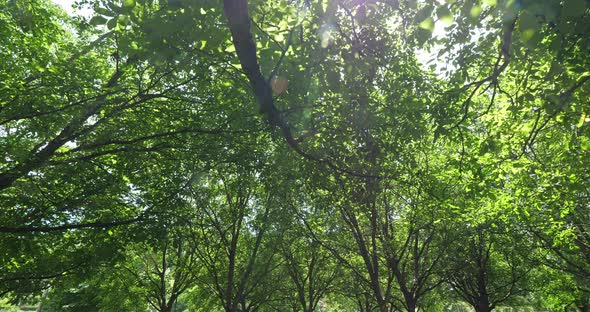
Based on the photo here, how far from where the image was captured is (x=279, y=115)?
208 inches

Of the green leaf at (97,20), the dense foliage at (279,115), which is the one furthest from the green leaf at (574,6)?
the green leaf at (97,20)

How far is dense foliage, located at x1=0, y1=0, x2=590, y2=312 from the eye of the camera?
4846 millimetres

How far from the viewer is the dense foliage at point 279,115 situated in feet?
15.9

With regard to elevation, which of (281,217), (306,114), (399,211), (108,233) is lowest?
(108,233)

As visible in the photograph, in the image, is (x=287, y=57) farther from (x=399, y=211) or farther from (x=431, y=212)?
(x=399, y=211)

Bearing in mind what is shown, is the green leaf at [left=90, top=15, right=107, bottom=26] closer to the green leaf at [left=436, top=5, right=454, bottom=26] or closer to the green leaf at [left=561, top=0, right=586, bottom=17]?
the green leaf at [left=436, top=5, right=454, bottom=26]

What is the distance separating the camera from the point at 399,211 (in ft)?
49.5

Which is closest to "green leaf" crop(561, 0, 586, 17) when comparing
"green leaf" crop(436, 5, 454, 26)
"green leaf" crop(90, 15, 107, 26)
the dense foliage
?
the dense foliage

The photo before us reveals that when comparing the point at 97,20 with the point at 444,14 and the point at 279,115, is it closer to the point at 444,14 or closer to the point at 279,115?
the point at 279,115

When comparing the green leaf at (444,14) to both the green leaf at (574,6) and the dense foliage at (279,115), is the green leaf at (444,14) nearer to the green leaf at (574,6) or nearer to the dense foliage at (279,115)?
the dense foliage at (279,115)

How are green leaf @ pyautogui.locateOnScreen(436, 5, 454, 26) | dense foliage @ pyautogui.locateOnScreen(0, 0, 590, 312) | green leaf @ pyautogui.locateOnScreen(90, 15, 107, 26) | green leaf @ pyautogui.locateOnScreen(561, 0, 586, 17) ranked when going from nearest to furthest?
green leaf @ pyautogui.locateOnScreen(561, 0, 586, 17) → green leaf @ pyautogui.locateOnScreen(436, 5, 454, 26) → green leaf @ pyautogui.locateOnScreen(90, 15, 107, 26) → dense foliage @ pyautogui.locateOnScreen(0, 0, 590, 312)

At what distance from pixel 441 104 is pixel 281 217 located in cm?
792

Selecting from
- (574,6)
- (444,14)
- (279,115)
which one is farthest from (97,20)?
(574,6)

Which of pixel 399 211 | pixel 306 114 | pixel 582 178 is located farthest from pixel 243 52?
pixel 399 211
